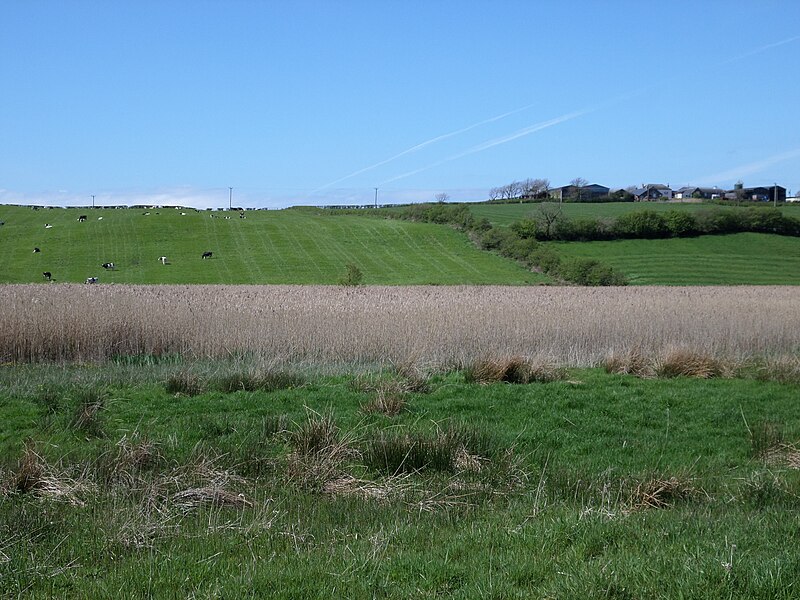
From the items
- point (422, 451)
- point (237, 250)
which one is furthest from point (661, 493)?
point (237, 250)

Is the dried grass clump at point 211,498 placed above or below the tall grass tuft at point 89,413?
below

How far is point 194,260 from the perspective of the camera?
57.4m

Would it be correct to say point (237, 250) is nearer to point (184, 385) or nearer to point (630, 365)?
point (630, 365)

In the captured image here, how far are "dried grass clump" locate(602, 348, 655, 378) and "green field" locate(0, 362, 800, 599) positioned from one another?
228 centimetres

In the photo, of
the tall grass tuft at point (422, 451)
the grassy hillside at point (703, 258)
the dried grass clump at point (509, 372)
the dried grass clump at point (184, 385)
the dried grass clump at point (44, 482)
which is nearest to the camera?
the dried grass clump at point (44, 482)

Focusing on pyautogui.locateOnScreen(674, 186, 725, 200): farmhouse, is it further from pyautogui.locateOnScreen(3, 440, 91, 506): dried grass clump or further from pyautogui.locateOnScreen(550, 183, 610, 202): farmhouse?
pyautogui.locateOnScreen(3, 440, 91, 506): dried grass clump

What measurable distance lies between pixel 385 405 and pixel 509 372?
3.57 metres

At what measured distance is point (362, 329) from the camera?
15906 millimetres

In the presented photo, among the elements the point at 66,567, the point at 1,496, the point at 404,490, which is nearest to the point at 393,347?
the point at 404,490

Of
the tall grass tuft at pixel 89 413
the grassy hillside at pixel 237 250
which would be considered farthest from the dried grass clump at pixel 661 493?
the grassy hillside at pixel 237 250

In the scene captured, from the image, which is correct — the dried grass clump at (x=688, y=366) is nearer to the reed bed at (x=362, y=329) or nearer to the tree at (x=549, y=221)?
the reed bed at (x=362, y=329)

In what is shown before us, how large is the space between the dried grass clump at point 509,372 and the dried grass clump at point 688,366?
2.18 meters

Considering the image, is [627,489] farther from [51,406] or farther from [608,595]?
[51,406]

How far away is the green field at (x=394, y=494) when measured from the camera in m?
4.62
